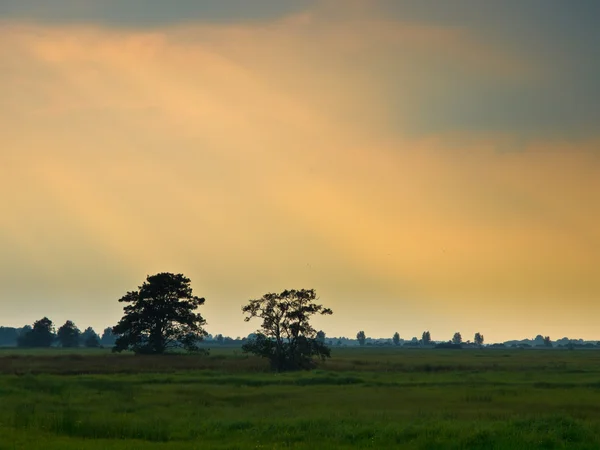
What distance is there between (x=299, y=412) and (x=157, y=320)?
65.5 metres

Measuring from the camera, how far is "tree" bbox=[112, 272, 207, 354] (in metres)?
100

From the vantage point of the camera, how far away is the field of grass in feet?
99.3

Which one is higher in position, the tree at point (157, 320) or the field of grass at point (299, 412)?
the tree at point (157, 320)

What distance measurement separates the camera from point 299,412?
39.2 m

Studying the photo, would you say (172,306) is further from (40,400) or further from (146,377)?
(40,400)

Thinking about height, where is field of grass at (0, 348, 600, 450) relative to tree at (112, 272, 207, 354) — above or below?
below

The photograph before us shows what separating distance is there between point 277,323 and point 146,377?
26.1 metres

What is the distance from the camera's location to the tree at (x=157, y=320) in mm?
100375

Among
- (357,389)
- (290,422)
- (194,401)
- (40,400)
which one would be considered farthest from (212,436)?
(357,389)

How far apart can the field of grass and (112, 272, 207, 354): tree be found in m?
33.5

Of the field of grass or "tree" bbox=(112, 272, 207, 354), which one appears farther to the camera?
"tree" bbox=(112, 272, 207, 354)

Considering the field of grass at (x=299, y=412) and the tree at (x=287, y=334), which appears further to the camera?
the tree at (x=287, y=334)

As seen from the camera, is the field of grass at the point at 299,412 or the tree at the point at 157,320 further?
the tree at the point at 157,320

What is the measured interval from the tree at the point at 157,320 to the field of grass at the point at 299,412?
33.5 m
